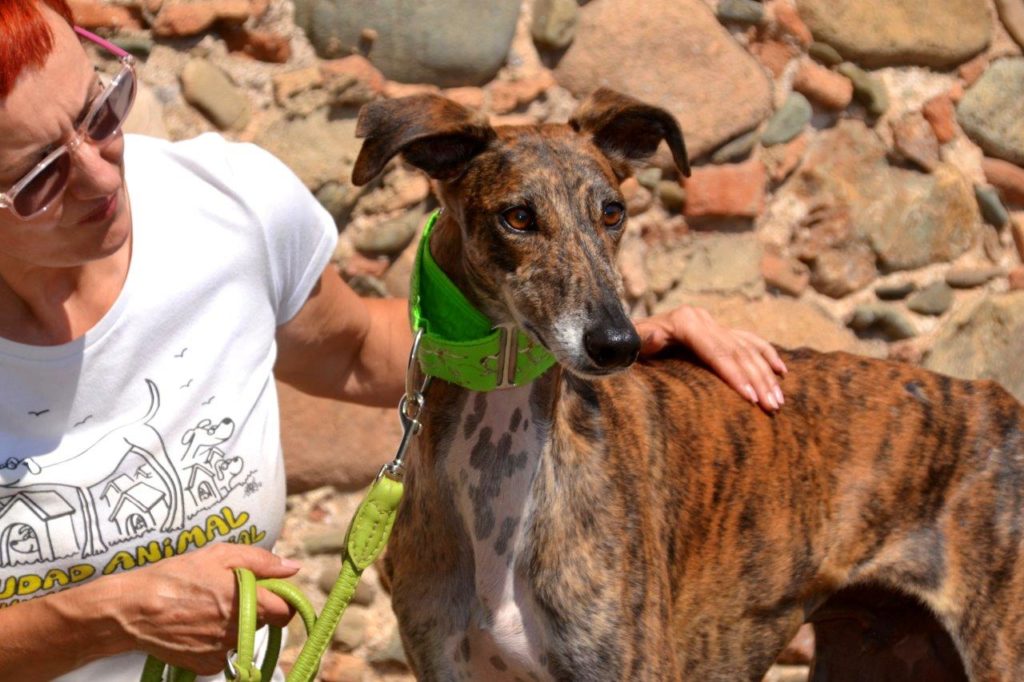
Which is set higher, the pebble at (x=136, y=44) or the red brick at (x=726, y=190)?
the pebble at (x=136, y=44)

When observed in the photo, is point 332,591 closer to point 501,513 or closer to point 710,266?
point 501,513

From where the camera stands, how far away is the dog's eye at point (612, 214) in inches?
101

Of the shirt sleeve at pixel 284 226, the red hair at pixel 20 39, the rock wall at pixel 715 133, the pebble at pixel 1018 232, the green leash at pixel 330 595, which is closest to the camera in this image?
the red hair at pixel 20 39

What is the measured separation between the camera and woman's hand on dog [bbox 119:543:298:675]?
7.60 ft

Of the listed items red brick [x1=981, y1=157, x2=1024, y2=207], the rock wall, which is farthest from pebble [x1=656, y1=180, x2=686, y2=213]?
red brick [x1=981, y1=157, x2=1024, y2=207]

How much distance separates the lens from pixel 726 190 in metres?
4.14

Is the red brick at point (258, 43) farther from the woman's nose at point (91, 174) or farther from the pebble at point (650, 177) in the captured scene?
the woman's nose at point (91, 174)

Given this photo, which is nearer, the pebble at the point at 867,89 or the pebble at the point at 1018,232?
the pebble at the point at 867,89

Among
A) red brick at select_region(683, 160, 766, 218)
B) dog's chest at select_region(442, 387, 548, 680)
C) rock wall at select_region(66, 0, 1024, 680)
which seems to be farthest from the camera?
red brick at select_region(683, 160, 766, 218)

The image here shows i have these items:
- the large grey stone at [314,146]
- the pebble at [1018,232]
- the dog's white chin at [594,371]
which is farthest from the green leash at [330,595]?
the pebble at [1018,232]

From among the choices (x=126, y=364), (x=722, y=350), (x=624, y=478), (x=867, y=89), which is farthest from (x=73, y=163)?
(x=867, y=89)

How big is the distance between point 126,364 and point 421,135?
64 cm

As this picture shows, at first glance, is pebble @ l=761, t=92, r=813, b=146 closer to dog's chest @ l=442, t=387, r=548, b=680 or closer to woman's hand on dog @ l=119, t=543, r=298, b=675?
dog's chest @ l=442, t=387, r=548, b=680

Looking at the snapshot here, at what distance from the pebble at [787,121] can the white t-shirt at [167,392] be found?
177 centimetres
